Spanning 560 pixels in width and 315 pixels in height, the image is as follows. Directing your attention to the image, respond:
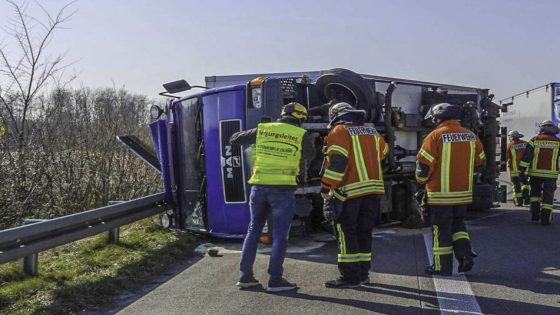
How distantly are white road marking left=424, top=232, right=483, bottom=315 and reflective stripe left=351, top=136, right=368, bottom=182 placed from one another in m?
1.27

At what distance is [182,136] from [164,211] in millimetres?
1186

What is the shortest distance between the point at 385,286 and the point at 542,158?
214 inches

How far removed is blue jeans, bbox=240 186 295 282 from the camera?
5.49 m

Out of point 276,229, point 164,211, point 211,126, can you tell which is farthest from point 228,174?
point 276,229

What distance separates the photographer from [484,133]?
10781 mm

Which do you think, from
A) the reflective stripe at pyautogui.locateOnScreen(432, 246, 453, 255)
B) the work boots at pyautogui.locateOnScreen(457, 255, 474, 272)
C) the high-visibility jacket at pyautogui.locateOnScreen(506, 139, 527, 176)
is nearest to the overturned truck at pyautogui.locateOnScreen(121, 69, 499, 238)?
the reflective stripe at pyautogui.locateOnScreen(432, 246, 453, 255)

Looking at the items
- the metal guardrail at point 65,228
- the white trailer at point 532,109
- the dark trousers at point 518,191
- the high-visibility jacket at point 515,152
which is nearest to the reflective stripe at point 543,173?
the dark trousers at point 518,191

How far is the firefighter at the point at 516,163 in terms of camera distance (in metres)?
12.0

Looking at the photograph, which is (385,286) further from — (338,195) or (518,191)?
(518,191)

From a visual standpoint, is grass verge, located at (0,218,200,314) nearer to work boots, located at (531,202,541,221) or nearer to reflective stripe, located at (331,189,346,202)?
reflective stripe, located at (331,189,346,202)

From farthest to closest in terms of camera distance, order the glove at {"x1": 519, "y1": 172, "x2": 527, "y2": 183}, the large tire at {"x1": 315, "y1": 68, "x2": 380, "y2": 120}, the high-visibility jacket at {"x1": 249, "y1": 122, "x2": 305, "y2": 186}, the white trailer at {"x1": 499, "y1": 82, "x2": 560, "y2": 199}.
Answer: the white trailer at {"x1": 499, "y1": 82, "x2": 560, "y2": 199}
the glove at {"x1": 519, "y1": 172, "x2": 527, "y2": 183}
the large tire at {"x1": 315, "y1": 68, "x2": 380, "y2": 120}
the high-visibility jacket at {"x1": 249, "y1": 122, "x2": 305, "y2": 186}

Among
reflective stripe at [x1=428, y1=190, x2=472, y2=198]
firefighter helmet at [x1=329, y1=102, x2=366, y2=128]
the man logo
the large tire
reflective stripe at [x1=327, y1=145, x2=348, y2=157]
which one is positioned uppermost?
the large tire

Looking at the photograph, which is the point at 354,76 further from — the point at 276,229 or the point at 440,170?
the point at 276,229

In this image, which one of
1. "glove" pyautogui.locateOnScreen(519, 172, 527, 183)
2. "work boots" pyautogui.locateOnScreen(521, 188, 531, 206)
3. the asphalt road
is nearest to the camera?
the asphalt road
